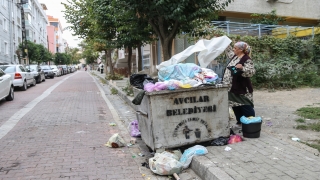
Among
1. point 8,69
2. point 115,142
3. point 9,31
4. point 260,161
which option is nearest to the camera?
point 260,161

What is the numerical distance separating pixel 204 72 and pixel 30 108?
269 inches

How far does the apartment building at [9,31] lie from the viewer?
2914 cm

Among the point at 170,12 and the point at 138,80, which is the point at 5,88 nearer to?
the point at 170,12

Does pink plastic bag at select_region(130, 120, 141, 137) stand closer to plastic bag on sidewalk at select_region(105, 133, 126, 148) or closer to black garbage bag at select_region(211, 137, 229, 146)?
plastic bag on sidewalk at select_region(105, 133, 126, 148)

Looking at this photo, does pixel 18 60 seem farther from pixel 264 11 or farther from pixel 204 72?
pixel 204 72

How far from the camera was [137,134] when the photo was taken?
19.8ft

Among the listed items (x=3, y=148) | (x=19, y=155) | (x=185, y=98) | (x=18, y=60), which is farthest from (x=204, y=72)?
(x=18, y=60)

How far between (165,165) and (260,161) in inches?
50.4

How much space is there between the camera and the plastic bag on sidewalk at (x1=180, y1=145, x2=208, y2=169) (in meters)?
4.28

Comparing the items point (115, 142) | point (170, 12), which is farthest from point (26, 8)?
point (115, 142)


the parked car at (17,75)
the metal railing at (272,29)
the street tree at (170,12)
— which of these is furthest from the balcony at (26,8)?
the street tree at (170,12)

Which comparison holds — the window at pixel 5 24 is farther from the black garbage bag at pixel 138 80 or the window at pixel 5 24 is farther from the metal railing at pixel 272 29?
the black garbage bag at pixel 138 80

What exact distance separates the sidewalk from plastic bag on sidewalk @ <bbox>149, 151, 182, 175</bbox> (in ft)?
0.90

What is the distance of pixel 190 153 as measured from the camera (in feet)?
14.4
